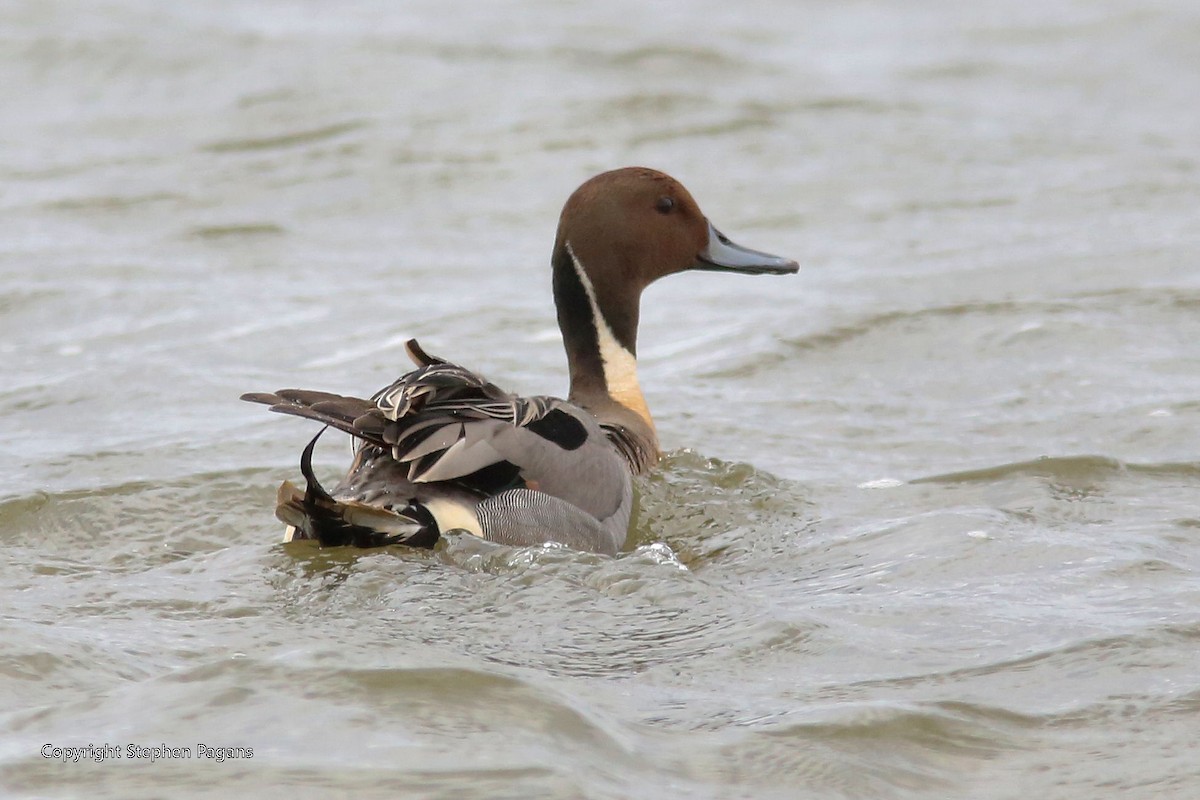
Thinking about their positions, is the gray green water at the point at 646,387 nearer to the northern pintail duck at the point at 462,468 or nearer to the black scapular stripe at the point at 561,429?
the northern pintail duck at the point at 462,468

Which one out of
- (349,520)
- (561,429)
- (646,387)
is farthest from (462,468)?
(646,387)

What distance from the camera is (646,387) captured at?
823 cm

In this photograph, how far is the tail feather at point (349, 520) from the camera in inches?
201

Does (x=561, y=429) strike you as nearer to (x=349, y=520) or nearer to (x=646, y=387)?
(x=349, y=520)

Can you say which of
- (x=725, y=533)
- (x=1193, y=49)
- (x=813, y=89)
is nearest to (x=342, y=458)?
(x=725, y=533)

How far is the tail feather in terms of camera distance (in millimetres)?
5098

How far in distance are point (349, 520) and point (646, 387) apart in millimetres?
3269

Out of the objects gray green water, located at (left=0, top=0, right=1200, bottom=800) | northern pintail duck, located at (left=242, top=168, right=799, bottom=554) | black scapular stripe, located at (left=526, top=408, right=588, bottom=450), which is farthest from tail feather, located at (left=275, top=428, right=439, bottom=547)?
black scapular stripe, located at (left=526, top=408, right=588, bottom=450)

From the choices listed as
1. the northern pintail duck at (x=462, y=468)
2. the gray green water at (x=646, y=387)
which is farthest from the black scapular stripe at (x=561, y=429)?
the gray green water at (x=646, y=387)

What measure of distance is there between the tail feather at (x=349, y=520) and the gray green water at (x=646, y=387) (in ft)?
0.36

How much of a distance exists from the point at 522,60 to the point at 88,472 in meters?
8.78

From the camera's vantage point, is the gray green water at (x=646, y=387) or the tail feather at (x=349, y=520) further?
the tail feather at (x=349, y=520)

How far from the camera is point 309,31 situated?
1553 centimetres

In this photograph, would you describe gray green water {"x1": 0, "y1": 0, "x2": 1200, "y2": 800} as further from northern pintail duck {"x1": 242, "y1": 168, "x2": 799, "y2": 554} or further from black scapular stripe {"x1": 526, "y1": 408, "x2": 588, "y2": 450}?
black scapular stripe {"x1": 526, "y1": 408, "x2": 588, "y2": 450}
